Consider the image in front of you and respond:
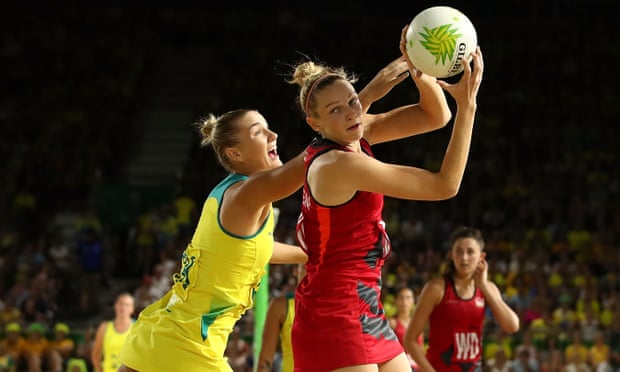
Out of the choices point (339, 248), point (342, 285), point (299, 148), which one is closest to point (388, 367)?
point (342, 285)

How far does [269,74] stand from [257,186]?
14.2 m

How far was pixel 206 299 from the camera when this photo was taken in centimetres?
406

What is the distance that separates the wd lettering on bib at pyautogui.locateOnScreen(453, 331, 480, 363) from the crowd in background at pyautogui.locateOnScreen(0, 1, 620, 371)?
12.5 feet

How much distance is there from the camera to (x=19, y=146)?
16672mm

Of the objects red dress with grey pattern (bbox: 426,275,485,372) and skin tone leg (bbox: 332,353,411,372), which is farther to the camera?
red dress with grey pattern (bbox: 426,275,485,372)

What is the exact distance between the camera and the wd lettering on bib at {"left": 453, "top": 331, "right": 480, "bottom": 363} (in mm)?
5750

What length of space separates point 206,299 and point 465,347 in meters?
2.25

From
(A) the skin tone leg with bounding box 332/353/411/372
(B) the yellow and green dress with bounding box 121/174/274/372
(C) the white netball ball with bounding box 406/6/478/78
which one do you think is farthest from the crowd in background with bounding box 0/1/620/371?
(C) the white netball ball with bounding box 406/6/478/78

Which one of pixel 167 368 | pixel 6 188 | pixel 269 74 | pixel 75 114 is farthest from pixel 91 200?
pixel 167 368

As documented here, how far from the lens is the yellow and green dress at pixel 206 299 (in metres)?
4.02

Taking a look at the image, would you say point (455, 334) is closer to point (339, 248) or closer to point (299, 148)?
point (339, 248)

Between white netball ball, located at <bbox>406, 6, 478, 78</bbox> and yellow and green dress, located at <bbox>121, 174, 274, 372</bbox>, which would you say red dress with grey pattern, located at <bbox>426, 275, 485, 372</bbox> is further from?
white netball ball, located at <bbox>406, 6, 478, 78</bbox>

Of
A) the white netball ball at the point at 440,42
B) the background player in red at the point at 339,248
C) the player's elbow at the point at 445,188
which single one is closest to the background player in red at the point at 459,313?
the background player in red at the point at 339,248

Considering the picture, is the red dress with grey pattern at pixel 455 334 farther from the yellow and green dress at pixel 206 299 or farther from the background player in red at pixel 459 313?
the yellow and green dress at pixel 206 299
